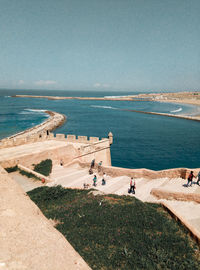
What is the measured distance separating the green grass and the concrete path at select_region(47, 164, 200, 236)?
3.94 feet

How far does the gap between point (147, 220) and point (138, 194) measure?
4.24m

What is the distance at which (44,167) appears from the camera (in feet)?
62.6

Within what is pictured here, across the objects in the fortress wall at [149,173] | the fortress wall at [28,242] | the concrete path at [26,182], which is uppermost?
the fortress wall at [28,242]

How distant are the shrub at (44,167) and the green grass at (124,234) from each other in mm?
Answer: 7646

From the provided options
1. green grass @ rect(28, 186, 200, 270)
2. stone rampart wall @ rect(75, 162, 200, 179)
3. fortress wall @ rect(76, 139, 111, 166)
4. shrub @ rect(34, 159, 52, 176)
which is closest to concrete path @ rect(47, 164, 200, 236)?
stone rampart wall @ rect(75, 162, 200, 179)

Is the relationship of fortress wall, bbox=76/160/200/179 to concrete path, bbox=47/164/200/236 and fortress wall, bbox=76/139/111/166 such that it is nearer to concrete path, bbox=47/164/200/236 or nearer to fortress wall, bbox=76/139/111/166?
concrete path, bbox=47/164/200/236

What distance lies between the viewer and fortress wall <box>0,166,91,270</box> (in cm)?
316

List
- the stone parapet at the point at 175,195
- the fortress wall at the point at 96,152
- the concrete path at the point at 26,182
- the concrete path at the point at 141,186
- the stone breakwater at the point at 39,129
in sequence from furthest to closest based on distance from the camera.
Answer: the stone breakwater at the point at 39,129, the fortress wall at the point at 96,152, the concrete path at the point at 26,182, the stone parapet at the point at 175,195, the concrete path at the point at 141,186

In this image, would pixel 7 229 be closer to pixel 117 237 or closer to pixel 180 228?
pixel 117 237

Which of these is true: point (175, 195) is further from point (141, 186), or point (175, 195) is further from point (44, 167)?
point (44, 167)

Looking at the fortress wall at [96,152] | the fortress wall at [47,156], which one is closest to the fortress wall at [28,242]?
the fortress wall at [47,156]

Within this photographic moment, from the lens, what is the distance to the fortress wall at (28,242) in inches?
124

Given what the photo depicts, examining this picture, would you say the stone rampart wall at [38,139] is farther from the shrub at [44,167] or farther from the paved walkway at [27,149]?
the shrub at [44,167]

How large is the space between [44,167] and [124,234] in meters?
13.3
